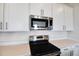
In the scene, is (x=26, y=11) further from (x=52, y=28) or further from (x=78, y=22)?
(x=78, y=22)

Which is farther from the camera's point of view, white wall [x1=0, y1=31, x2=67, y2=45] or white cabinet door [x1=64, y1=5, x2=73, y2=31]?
white cabinet door [x1=64, y1=5, x2=73, y2=31]

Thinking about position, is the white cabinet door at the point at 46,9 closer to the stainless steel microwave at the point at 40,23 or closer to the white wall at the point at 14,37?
the stainless steel microwave at the point at 40,23

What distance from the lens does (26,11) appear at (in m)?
1.92

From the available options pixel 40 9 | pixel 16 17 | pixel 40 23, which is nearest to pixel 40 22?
pixel 40 23

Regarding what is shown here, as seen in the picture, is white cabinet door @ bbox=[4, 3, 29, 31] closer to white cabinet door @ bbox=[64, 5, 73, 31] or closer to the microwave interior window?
the microwave interior window

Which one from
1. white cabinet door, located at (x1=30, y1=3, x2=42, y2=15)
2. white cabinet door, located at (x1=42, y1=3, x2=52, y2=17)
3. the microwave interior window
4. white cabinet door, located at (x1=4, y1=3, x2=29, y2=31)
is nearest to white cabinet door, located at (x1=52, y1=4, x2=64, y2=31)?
white cabinet door, located at (x1=42, y1=3, x2=52, y2=17)

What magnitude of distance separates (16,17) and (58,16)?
1185mm

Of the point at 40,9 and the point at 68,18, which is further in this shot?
the point at 68,18

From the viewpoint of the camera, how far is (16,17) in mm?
1810

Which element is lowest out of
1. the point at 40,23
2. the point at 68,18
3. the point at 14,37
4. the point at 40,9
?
the point at 14,37

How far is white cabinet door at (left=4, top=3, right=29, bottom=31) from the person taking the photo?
1701 mm

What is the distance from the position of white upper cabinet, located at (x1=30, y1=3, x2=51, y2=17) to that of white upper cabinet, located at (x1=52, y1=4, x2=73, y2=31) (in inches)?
7.2

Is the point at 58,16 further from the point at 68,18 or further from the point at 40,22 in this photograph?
the point at 40,22

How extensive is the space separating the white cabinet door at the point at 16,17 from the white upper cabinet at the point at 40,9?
0.46 feet
